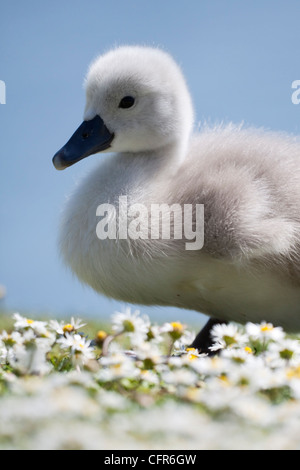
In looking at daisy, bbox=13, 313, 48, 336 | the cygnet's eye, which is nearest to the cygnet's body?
the cygnet's eye

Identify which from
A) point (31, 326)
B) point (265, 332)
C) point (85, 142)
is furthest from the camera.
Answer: point (85, 142)

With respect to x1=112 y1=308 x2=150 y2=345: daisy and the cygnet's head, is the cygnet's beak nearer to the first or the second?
the cygnet's head

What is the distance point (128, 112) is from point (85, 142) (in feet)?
0.76

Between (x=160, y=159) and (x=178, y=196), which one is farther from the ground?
(x=160, y=159)

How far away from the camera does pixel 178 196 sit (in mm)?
2367

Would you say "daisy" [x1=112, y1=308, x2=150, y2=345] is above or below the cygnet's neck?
below

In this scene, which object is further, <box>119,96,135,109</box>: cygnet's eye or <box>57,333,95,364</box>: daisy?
<box>119,96,135,109</box>: cygnet's eye

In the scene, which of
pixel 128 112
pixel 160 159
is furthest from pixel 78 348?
pixel 128 112

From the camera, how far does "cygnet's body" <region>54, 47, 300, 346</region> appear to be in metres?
2.30

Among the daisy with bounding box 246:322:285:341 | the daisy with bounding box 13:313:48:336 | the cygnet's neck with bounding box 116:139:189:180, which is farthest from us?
the cygnet's neck with bounding box 116:139:189:180

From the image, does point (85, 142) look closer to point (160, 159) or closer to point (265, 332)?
point (160, 159)

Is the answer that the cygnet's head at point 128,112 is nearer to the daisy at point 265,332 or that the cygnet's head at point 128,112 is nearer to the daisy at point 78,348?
the daisy at point 78,348

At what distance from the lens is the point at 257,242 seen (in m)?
2.23

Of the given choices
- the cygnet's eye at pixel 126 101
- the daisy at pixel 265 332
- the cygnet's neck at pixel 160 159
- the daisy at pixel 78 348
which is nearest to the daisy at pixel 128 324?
the daisy at pixel 78 348
